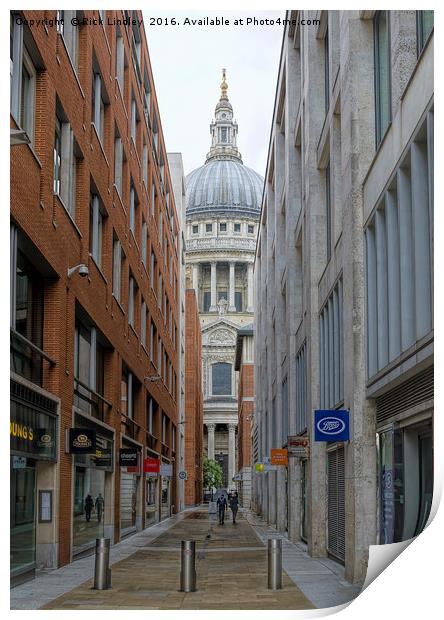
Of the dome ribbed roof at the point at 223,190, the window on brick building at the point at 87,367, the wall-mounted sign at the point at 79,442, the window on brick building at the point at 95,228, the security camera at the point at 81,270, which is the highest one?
the dome ribbed roof at the point at 223,190

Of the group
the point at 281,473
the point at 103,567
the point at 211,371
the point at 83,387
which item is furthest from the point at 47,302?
the point at 211,371

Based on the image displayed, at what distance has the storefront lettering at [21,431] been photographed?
17.6 m

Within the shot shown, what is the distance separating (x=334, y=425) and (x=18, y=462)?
19.9 ft

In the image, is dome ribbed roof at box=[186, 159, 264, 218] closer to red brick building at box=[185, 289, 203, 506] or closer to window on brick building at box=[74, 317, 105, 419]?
red brick building at box=[185, 289, 203, 506]

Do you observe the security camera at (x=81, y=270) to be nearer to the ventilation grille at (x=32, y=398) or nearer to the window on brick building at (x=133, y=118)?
the ventilation grille at (x=32, y=398)

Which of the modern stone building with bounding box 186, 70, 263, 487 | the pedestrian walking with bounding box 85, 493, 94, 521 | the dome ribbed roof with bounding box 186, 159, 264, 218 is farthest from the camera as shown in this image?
the dome ribbed roof with bounding box 186, 159, 264, 218

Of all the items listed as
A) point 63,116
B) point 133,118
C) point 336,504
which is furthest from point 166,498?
point 63,116

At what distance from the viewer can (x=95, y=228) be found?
2936cm

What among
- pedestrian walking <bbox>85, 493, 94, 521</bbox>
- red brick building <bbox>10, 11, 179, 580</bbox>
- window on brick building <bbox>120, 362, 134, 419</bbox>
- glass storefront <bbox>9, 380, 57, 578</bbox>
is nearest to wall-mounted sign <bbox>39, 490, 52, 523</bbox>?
red brick building <bbox>10, 11, 179, 580</bbox>

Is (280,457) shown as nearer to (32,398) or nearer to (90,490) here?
(90,490)

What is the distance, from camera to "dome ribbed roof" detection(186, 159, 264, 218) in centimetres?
16880

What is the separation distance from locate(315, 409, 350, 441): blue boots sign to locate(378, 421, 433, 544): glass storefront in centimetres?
176

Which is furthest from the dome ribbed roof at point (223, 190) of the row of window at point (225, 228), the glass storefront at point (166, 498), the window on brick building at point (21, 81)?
the window on brick building at point (21, 81)

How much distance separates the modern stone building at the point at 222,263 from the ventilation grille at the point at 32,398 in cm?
12529
